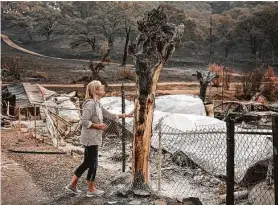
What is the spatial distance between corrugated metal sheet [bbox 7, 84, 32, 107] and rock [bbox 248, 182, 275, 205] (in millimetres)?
13005

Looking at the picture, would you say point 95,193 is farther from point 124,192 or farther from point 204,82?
point 204,82

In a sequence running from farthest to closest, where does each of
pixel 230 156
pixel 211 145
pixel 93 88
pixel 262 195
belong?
pixel 211 145 < pixel 262 195 < pixel 93 88 < pixel 230 156

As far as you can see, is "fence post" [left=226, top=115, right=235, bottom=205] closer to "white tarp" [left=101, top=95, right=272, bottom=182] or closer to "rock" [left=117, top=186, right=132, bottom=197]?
"rock" [left=117, top=186, right=132, bottom=197]

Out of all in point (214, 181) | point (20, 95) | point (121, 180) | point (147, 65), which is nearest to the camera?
point (147, 65)

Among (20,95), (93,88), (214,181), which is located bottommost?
(214,181)

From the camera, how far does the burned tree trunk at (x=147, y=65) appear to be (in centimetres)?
532

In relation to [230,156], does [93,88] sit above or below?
above

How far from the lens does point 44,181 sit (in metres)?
6.67

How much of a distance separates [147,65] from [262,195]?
2.79m

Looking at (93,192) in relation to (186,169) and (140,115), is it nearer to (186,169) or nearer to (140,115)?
(140,115)

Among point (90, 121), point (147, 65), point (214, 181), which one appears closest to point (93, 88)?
point (90, 121)

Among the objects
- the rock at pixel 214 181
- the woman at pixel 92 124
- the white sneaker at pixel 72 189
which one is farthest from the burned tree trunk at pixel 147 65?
the rock at pixel 214 181

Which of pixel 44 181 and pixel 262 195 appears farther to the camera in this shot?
pixel 44 181

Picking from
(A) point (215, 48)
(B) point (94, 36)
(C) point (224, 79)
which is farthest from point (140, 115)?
(A) point (215, 48)
